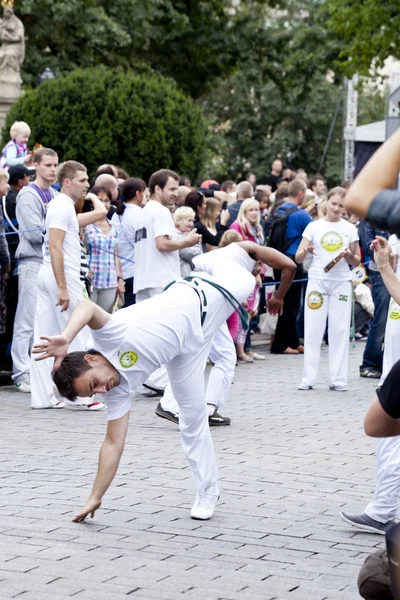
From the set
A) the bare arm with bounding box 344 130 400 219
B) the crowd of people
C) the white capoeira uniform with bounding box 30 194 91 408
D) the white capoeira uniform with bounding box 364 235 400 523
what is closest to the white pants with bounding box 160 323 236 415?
the crowd of people

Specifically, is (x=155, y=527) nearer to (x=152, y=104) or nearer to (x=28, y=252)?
(x=28, y=252)

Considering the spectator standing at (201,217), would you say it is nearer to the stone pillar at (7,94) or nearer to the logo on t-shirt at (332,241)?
the logo on t-shirt at (332,241)

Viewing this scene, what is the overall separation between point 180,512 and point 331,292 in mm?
5789

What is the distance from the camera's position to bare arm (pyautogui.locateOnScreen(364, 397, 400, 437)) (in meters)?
4.04

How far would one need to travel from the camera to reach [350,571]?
532 cm

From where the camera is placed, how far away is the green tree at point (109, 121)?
64.4ft

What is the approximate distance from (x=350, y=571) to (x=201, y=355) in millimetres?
1572

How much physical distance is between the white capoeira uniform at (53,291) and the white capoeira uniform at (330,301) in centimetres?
272

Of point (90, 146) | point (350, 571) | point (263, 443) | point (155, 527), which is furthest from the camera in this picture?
→ point (90, 146)

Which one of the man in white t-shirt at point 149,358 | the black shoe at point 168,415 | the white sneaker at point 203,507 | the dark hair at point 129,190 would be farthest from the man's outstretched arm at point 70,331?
the dark hair at point 129,190

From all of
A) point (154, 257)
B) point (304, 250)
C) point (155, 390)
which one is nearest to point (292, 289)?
point (304, 250)

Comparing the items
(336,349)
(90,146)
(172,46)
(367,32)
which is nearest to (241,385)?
(336,349)

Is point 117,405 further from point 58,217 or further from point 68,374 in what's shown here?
point 58,217

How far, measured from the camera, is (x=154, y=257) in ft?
35.3
